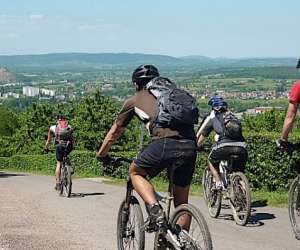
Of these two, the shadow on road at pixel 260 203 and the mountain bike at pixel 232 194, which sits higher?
the mountain bike at pixel 232 194

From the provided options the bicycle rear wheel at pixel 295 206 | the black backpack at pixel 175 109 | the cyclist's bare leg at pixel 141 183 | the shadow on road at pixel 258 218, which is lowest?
the shadow on road at pixel 258 218

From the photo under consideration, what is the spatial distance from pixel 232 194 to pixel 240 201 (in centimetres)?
20

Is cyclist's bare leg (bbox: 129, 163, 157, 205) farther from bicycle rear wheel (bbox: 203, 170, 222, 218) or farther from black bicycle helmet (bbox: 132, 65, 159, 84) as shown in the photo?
bicycle rear wheel (bbox: 203, 170, 222, 218)

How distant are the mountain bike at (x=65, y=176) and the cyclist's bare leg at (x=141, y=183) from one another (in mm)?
8230

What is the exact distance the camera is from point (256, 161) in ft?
43.4

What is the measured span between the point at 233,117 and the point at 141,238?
3871mm

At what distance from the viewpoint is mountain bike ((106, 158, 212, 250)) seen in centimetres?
494

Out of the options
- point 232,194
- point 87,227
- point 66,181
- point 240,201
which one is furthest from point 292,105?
point 66,181

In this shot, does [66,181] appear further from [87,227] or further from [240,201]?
[240,201]

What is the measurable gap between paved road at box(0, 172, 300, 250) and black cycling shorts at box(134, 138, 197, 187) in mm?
1884

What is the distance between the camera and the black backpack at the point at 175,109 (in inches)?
211

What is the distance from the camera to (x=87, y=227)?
893cm

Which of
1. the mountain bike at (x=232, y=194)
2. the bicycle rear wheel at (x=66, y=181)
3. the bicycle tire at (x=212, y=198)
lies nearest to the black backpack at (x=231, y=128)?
the mountain bike at (x=232, y=194)

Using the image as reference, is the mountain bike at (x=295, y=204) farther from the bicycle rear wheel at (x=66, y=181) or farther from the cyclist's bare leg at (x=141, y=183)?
the bicycle rear wheel at (x=66, y=181)
